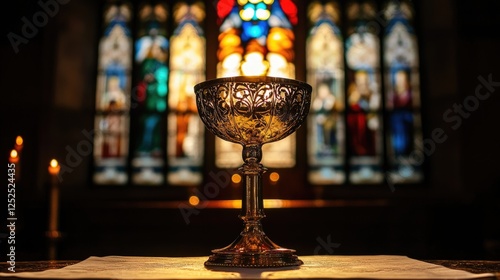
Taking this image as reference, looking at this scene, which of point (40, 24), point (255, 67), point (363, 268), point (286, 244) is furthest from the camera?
point (255, 67)

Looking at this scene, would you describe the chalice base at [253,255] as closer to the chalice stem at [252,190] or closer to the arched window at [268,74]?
the chalice stem at [252,190]

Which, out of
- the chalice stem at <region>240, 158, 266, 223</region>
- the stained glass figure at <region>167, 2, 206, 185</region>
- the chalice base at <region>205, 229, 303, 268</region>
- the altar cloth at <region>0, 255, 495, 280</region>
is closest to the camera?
the altar cloth at <region>0, 255, 495, 280</region>

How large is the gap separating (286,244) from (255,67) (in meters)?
2.13

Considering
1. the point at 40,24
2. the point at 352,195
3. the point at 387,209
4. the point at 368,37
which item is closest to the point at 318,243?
the point at 387,209

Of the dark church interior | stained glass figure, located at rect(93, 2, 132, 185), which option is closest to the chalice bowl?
the dark church interior

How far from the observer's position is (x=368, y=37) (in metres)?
5.65

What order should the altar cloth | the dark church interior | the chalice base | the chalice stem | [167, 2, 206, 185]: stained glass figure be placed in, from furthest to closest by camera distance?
1. [167, 2, 206, 185]: stained glass figure
2. the dark church interior
3. the chalice stem
4. the chalice base
5. the altar cloth

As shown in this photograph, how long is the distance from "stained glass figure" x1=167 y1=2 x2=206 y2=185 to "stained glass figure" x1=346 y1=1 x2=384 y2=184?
145 centimetres

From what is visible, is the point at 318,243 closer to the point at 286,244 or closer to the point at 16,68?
the point at 286,244

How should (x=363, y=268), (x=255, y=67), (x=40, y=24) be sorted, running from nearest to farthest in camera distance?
(x=363, y=268) < (x=40, y=24) < (x=255, y=67)

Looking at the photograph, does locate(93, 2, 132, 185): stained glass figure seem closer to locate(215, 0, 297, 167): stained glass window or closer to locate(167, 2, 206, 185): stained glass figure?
locate(167, 2, 206, 185): stained glass figure

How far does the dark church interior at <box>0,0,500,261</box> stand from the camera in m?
4.14

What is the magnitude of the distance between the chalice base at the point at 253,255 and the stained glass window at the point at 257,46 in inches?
159

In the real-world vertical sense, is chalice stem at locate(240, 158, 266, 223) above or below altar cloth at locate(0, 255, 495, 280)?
above
